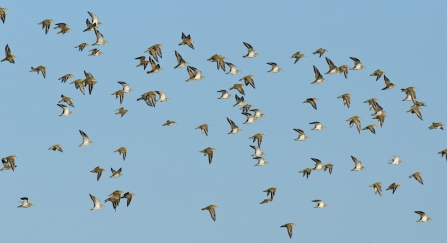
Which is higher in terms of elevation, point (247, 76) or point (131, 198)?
point (247, 76)

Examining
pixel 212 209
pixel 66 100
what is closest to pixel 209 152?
pixel 212 209

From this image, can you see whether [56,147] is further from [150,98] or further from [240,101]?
[240,101]

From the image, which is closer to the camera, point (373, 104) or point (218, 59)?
point (218, 59)

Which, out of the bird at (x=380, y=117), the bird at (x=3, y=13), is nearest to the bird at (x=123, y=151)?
the bird at (x=3, y=13)

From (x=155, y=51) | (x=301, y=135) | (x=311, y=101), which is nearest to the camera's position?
(x=155, y=51)

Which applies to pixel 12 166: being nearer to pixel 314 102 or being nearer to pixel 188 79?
pixel 188 79

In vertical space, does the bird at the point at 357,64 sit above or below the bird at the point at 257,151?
above

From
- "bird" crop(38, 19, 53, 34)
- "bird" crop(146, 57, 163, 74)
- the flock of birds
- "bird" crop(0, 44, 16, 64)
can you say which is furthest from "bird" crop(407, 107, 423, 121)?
"bird" crop(0, 44, 16, 64)

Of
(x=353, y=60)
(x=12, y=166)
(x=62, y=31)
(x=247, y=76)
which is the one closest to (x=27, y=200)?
(x=12, y=166)

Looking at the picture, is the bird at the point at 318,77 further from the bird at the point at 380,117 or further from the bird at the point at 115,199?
the bird at the point at 115,199

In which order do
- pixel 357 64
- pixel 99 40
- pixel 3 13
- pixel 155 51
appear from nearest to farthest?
pixel 3 13 → pixel 99 40 → pixel 155 51 → pixel 357 64

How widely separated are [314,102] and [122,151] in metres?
11.7

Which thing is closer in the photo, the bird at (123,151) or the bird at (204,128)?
the bird at (123,151)

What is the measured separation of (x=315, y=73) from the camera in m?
68.8
